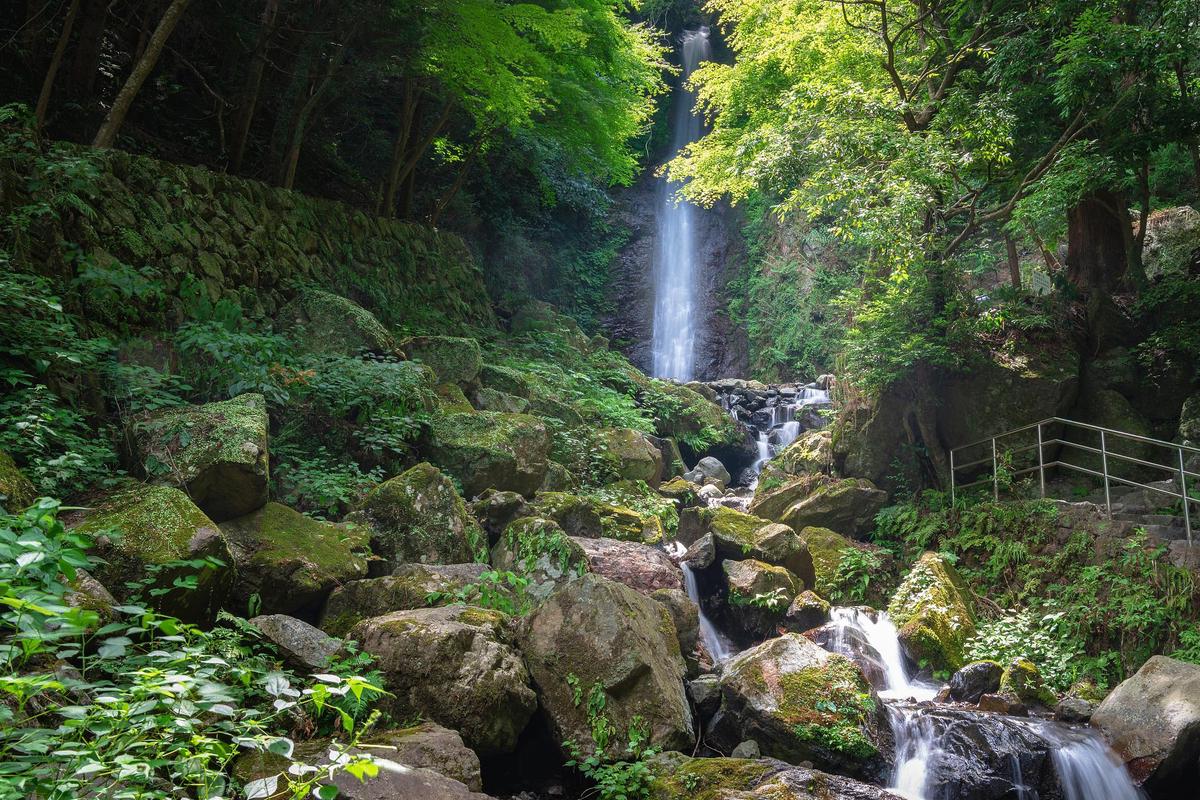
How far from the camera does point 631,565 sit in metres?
7.14

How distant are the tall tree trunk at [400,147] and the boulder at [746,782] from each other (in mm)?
10466

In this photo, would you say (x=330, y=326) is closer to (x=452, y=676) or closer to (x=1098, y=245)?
(x=452, y=676)

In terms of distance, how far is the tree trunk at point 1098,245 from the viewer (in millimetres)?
10641

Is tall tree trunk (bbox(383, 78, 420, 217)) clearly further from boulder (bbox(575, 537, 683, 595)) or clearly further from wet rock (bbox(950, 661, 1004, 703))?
wet rock (bbox(950, 661, 1004, 703))

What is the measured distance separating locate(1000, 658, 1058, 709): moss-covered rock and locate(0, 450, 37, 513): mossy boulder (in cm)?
763

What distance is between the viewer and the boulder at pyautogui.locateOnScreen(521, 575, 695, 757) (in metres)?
4.70

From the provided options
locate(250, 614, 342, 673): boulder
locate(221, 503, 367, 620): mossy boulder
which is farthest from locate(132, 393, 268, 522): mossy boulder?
locate(250, 614, 342, 673): boulder

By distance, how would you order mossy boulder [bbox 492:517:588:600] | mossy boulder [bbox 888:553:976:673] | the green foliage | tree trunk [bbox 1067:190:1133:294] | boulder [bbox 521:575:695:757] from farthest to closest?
1. tree trunk [bbox 1067:190:1133:294]
2. mossy boulder [bbox 888:553:976:673]
3. mossy boulder [bbox 492:517:588:600]
4. boulder [bbox 521:575:695:757]
5. the green foliage

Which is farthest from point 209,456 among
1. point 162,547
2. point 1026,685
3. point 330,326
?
point 1026,685

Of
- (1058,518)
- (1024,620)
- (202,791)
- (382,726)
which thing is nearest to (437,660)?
(382,726)

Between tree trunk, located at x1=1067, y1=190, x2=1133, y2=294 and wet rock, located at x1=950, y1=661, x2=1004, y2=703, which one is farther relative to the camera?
tree trunk, located at x1=1067, y1=190, x2=1133, y2=294

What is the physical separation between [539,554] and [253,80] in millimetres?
7213

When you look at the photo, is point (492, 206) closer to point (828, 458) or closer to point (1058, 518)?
point (828, 458)

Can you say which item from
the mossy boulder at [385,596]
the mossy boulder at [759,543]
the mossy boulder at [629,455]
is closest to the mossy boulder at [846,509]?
the mossy boulder at [759,543]
